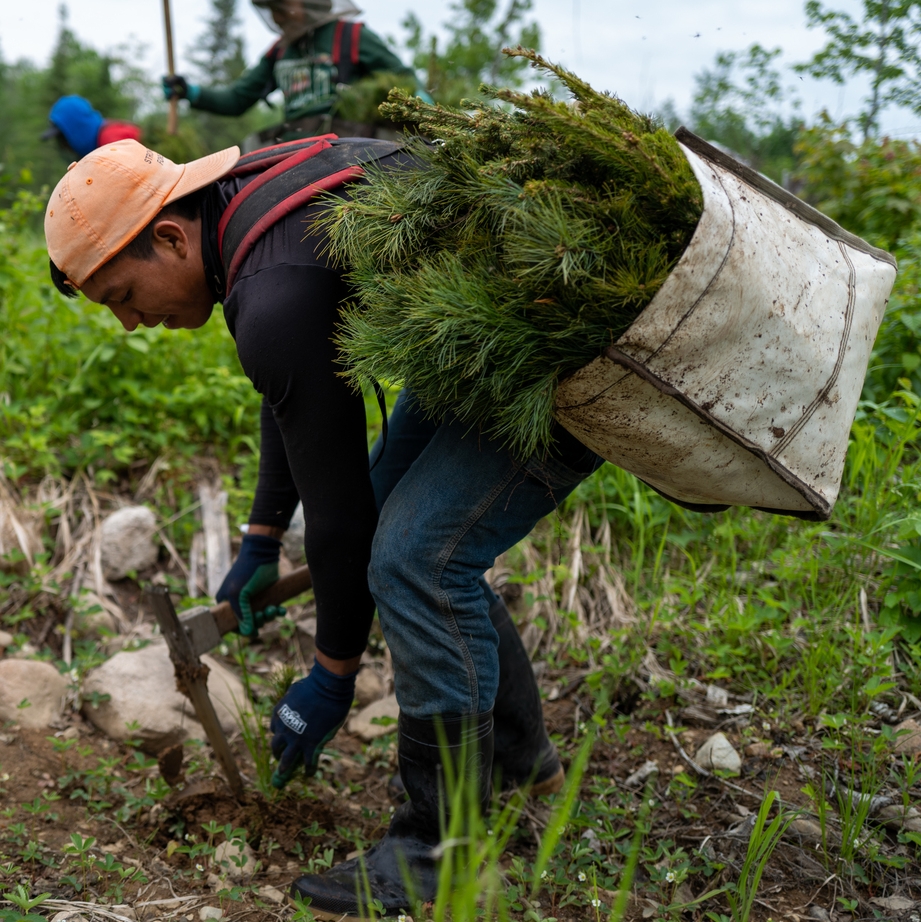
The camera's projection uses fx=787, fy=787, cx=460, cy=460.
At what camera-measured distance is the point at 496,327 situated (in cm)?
129

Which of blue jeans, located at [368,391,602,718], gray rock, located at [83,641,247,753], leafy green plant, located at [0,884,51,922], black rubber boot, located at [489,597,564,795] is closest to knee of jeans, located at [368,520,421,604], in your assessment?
blue jeans, located at [368,391,602,718]

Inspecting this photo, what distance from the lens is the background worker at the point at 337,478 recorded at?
151cm

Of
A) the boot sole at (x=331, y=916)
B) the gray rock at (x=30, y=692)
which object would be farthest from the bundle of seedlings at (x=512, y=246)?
the gray rock at (x=30, y=692)

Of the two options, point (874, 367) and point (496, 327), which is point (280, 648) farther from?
point (874, 367)

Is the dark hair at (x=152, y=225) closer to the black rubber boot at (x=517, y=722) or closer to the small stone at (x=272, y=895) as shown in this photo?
the black rubber boot at (x=517, y=722)

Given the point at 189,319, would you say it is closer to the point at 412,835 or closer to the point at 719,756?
the point at 412,835

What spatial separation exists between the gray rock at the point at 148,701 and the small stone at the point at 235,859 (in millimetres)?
506

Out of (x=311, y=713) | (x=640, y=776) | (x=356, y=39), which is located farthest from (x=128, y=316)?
(x=356, y=39)

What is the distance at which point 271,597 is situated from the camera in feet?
7.45

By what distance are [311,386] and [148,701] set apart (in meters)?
1.48

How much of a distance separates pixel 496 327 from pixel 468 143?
368 mm

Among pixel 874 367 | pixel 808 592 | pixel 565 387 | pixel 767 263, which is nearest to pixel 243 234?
pixel 565 387

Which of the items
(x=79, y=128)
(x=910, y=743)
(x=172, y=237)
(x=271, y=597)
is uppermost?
(x=79, y=128)

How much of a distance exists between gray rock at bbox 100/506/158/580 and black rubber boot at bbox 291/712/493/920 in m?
1.74
